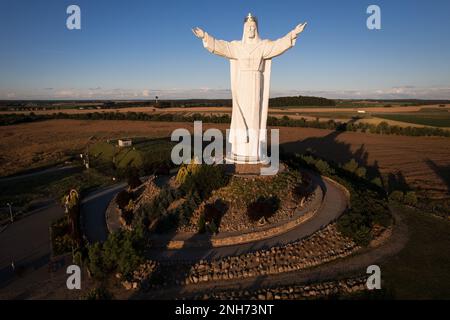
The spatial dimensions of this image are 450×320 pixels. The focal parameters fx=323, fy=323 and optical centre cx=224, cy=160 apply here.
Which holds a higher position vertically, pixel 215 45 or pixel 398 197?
pixel 215 45

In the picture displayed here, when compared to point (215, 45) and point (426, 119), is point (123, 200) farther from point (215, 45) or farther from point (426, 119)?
point (426, 119)

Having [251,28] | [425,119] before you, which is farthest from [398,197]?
[425,119]

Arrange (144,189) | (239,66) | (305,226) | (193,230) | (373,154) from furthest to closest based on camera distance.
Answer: (373,154) → (144,189) → (239,66) → (305,226) → (193,230)

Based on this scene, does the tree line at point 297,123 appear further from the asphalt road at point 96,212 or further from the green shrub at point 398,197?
the asphalt road at point 96,212

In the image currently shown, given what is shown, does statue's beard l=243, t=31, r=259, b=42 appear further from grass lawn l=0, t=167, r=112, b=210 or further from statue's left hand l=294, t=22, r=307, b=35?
grass lawn l=0, t=167, r=112, b=210

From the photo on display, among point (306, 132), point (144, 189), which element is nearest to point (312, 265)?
point (144, 189)

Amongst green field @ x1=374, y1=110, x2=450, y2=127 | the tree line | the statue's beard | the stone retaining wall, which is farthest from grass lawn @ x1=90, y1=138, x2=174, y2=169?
green field @ x1=374, y1=110, x2=450, y2=127

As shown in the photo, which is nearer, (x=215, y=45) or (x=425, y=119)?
(x=215, y=45)
